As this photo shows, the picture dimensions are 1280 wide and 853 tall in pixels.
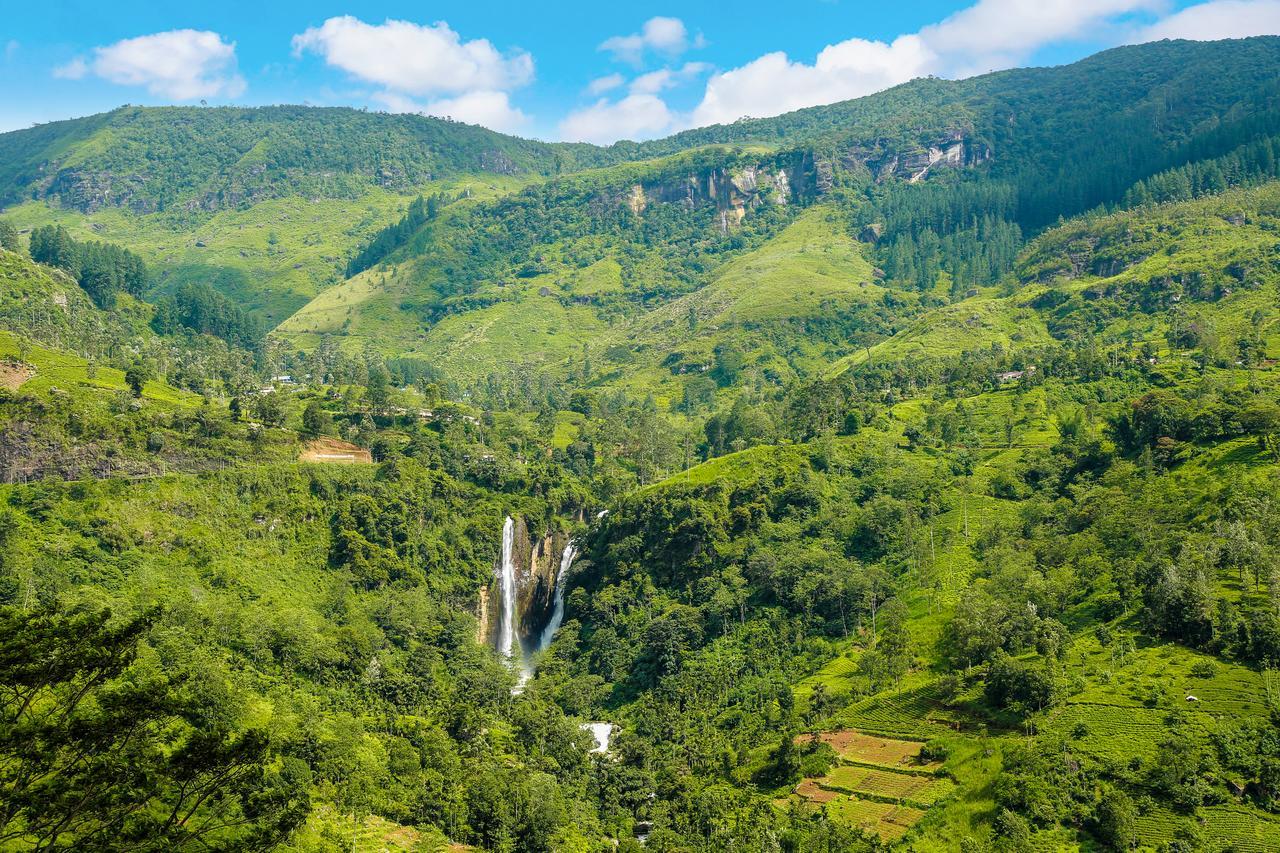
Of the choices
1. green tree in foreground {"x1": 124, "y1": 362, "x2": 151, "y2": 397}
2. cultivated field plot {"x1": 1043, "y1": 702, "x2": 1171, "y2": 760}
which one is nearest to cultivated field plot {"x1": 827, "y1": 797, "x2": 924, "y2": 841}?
cultivated field plot {"x1": 1043, "y1": 702, "x2": 1171, "y2": 760}

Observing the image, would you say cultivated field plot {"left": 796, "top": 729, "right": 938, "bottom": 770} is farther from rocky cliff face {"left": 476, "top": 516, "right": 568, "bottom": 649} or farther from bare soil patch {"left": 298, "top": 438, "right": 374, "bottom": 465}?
bare soil patch {"left": 298, "top": 438, "right": 374, "bottom": 465}

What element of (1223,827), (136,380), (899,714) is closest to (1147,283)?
(899,714)

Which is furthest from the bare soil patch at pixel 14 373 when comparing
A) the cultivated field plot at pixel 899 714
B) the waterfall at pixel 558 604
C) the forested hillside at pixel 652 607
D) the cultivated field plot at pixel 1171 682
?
the cultivated field plot at pixel 1171 682

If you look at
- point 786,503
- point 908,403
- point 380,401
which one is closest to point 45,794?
point 786,503

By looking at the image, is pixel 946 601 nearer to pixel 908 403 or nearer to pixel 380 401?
pixel 908 403

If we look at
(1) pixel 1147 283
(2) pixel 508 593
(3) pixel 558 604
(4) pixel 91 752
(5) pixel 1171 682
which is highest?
(1) pixel 1147 283

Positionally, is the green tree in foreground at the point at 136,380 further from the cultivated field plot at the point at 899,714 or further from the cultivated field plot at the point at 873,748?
the cultivated field plot at the point at 899,714

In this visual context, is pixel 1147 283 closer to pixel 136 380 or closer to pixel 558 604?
pixel 558 604
